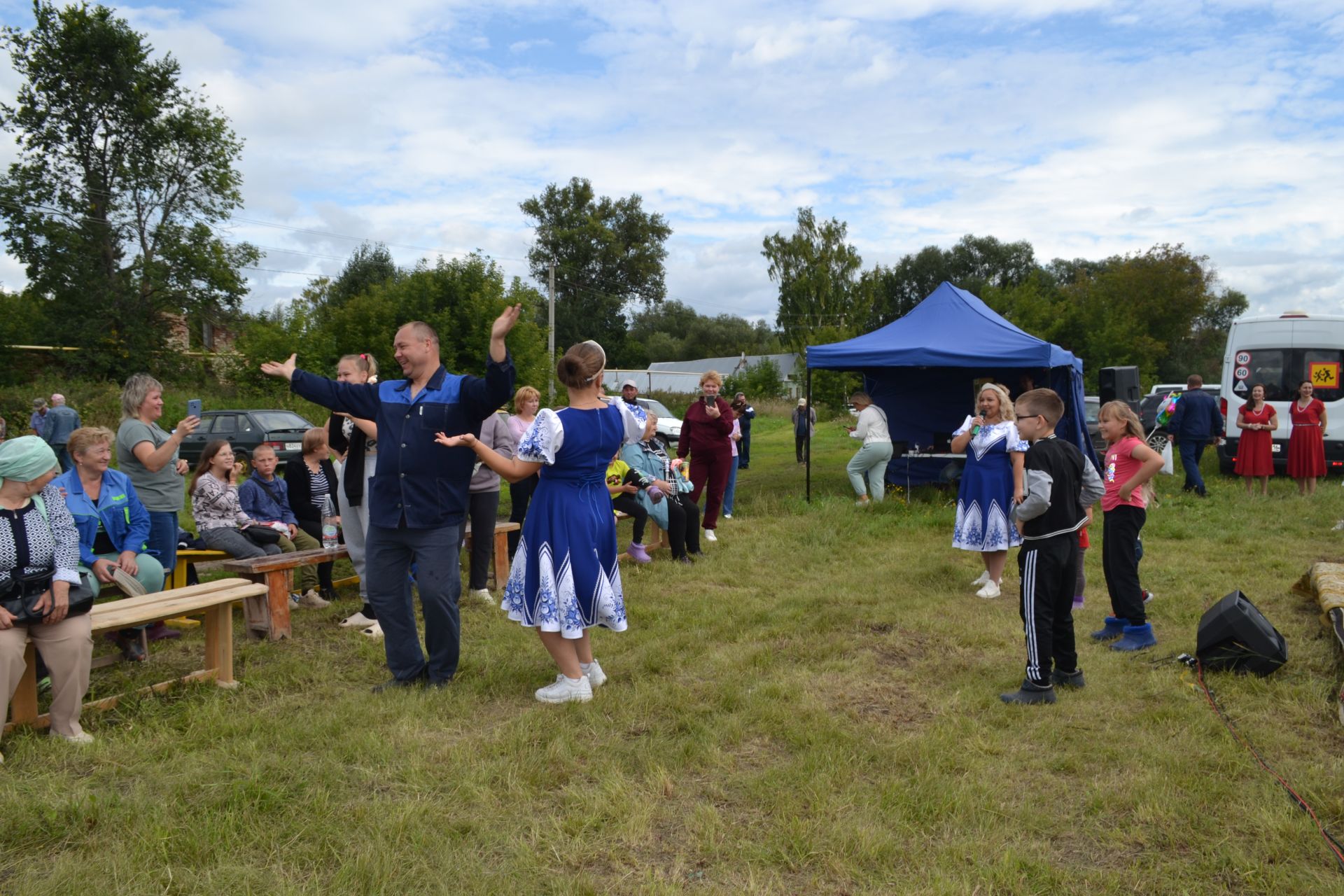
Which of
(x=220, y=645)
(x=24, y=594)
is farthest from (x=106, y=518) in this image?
(x=24, y=594)

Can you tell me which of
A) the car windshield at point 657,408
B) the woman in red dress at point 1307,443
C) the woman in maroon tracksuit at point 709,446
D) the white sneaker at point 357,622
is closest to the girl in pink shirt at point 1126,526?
the woman in maroon tracksuit at point 709,446

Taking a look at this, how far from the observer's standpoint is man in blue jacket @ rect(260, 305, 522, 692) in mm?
4344

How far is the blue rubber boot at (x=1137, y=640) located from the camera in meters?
5.34

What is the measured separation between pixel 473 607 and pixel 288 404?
22.7m

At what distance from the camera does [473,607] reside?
6.42 m

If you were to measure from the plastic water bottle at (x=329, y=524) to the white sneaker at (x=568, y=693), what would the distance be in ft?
9.19

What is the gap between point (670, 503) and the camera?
26.6 feet

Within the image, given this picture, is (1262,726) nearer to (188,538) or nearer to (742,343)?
(188,538)

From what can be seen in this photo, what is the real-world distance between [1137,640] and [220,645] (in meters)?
5.19

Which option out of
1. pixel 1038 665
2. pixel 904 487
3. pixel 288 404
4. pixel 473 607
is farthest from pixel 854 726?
pixel 288 404

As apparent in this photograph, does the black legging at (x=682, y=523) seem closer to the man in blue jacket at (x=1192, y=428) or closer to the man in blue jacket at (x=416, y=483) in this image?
the man in blue jacket at (x=416, y=483)

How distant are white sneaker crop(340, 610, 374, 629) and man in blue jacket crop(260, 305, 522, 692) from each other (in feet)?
4.80

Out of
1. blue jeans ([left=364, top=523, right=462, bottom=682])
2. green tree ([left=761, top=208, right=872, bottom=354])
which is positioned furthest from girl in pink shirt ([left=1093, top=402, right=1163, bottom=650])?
green tree ([left=761, top=208, right=872, bottom=354])

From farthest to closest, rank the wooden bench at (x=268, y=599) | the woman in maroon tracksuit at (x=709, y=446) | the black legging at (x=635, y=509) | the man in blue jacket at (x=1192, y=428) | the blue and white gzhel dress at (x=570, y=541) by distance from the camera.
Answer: the man in blue jacket at (x=1192, y=428) → the woman in maroon tracksuit at (x=709, y=446) → the black legging at (x=635, y=509) → the wooden bench at (x=268, y=599) → the blue and white gzhel dress at (x=570, y=541)
